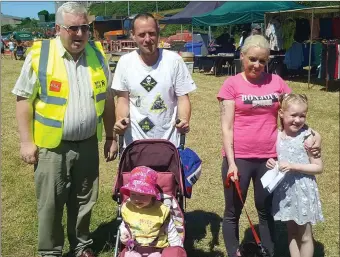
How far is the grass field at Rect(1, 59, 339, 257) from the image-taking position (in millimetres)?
4113

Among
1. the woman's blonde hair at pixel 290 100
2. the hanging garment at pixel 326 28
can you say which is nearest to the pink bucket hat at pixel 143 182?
the woman's blonde hair at pixel 290 100

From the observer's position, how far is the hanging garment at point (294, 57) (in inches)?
547

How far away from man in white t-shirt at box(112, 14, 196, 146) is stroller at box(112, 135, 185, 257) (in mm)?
130

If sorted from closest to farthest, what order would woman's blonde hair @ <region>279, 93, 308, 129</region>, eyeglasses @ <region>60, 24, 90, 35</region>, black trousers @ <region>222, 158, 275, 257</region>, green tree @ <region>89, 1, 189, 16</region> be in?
1. woman's blonde hair @ <region>279, 93, 308, 129</region>
2. eyeglasses @ <region>60, 24, 90, 35</region>
3. black trousers @ <region>222, 158, 275, 257</region>
4. green tree @ <region>89, 1, 189, 16</region>

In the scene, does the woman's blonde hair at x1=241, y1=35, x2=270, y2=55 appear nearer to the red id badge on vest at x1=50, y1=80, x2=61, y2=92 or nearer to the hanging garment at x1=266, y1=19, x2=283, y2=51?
the red id badge on vest at x1=50, y1=80, x2=61, y2=92

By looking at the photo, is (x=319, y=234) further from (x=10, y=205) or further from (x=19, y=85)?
(x=10, y=205)

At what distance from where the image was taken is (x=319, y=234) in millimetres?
4285

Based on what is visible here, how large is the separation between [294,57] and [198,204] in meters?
10.0

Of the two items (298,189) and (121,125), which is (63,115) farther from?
(298,189)

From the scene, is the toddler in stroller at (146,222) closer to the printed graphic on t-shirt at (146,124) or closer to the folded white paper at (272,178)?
the printed graphic on t-shirt at (146,124)

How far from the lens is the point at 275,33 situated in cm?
1370

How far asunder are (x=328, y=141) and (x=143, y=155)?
15.7 feet

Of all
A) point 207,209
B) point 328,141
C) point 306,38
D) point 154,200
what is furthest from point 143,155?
point 306,38

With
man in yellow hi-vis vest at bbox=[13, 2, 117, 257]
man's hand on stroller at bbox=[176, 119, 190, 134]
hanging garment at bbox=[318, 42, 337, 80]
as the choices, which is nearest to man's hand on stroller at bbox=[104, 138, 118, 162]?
man in yellow hi-vis vest at bbox=[13, 2, 117, 257]
